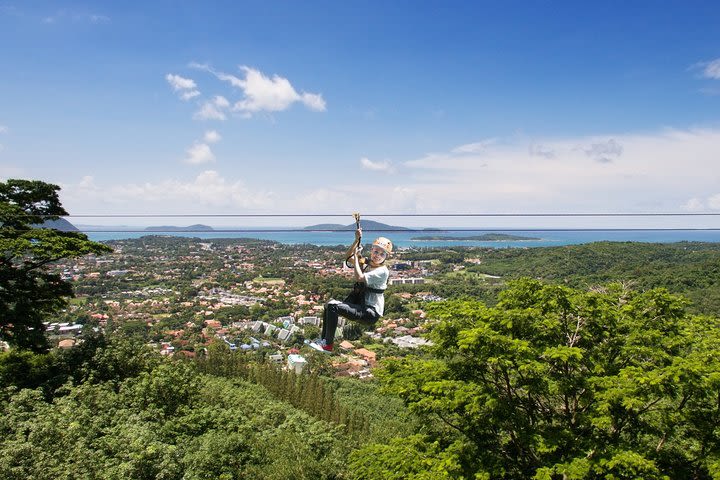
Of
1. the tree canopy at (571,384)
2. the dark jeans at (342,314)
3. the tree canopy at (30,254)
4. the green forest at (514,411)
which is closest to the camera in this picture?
the dark jeans at (342,314)

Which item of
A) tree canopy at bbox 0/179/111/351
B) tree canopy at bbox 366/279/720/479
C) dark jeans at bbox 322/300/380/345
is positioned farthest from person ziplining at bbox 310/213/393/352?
tree canopy at bbox 0/179/111/351

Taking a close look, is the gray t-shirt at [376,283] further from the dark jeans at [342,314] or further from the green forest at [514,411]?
the green forest at [514,411]

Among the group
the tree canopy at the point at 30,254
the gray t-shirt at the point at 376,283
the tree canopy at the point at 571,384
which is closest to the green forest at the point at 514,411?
the tree canopy at the point at 571,384

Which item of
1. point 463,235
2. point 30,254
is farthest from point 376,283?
point 463,235

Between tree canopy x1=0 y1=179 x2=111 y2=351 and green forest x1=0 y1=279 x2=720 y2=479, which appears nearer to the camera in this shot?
green forest x1=0 y1=279 x2=720 y2=479

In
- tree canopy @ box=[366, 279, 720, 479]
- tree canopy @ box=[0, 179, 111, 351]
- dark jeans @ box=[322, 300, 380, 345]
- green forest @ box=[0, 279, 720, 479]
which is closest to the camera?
dark jeans @ box=[322, 300, 380, 345]

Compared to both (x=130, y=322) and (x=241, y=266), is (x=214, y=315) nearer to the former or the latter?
(x=130, y=322)

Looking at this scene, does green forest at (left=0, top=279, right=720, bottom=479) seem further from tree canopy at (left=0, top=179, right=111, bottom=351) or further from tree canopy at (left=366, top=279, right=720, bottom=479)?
tree canopy at (left=0, top=179, right=111, bottom=351)
